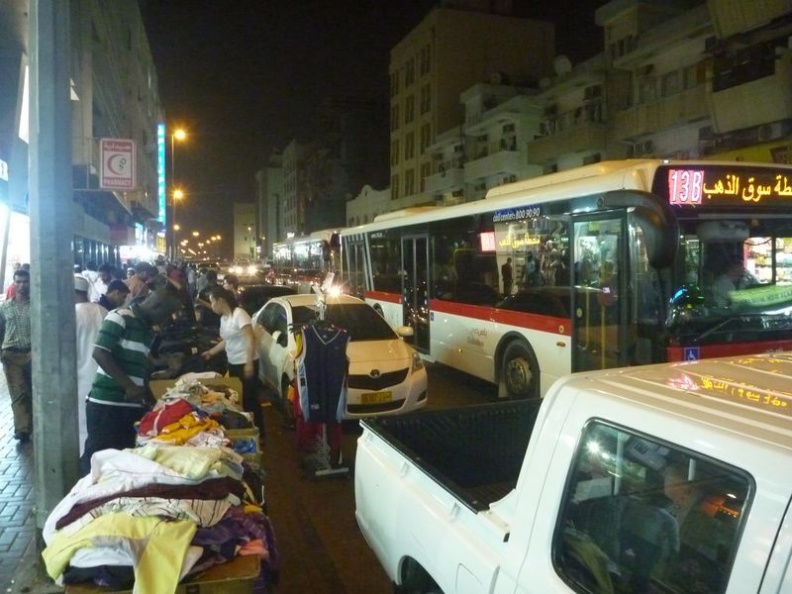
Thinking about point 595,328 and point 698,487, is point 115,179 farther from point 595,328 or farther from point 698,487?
point 698,487

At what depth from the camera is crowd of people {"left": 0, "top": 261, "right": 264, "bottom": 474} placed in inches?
203

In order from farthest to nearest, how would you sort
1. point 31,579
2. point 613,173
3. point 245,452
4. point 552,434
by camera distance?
point 613,173
point 245,452
point 31,579
point 552,434

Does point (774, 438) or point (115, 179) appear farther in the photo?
point (115, 179)

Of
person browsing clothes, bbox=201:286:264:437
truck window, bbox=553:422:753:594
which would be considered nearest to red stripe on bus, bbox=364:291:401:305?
person browsing clothes, bbox=201:286:264:437

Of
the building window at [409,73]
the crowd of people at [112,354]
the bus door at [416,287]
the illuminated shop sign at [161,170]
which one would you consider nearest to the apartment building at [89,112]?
the crowd of people at [112,354]

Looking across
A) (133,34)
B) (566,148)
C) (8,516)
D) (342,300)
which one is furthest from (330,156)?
(8,516)

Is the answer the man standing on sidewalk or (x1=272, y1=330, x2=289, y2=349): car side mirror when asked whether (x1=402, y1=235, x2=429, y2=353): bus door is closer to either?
(x1=272, y1=330, x2=289, y2=349): car side mirror

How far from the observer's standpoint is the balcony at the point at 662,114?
2238 cm

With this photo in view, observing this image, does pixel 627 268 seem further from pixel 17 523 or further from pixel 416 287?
pixel 416 287

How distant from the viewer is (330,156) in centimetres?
7544

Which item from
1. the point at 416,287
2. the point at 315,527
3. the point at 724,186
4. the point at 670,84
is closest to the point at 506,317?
the point at 724,186

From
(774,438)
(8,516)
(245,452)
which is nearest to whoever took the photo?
(774,438)

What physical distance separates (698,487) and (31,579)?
12.8ft

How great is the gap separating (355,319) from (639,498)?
7712 mm
